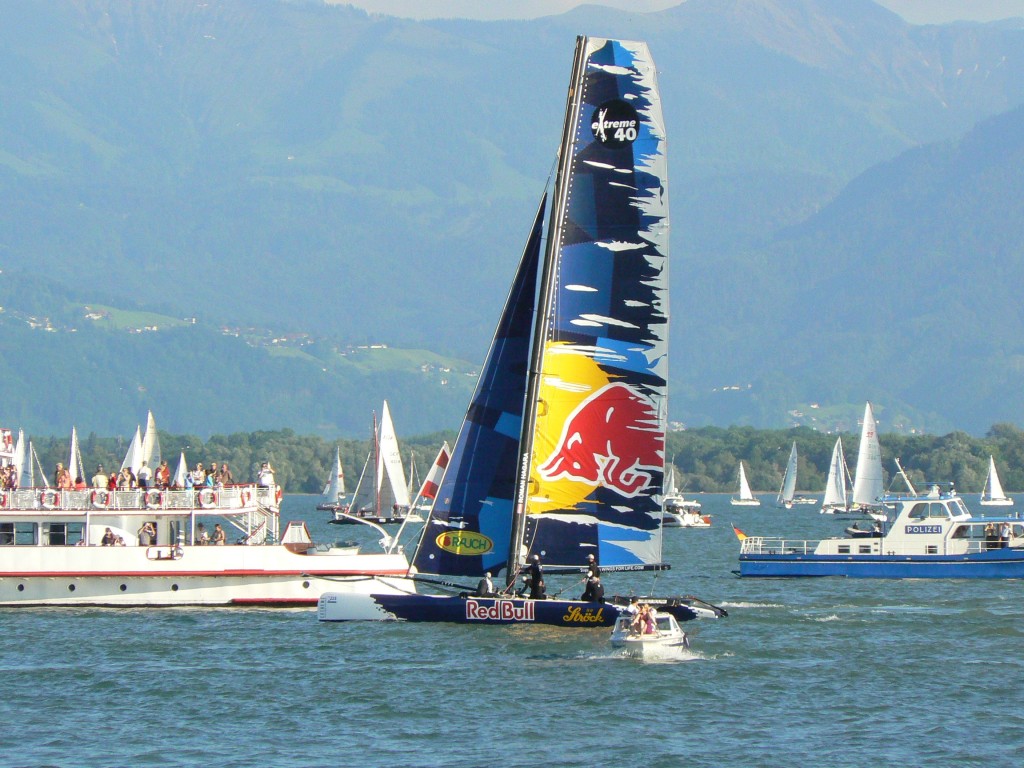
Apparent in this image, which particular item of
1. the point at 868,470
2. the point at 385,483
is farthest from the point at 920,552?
the point at 385,483

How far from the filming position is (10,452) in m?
64.2

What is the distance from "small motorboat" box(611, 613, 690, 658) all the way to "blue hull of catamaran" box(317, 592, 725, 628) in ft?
2.19

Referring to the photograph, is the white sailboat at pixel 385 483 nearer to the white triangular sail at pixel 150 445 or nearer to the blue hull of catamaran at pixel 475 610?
the white triangular sail at pixel 150 445

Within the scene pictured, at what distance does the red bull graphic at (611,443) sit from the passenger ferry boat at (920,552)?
84.1 ft

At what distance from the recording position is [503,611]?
47562 millimetres

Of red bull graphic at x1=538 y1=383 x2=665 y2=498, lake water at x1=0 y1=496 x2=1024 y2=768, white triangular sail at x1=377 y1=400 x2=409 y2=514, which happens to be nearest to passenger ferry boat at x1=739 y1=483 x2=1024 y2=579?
lake water at x1=0 y1=496 x2=1024 y2=768

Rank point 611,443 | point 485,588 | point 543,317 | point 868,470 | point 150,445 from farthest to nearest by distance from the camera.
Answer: point 150,445, point 868,470, point 485,588, point 611,443, point 543,317

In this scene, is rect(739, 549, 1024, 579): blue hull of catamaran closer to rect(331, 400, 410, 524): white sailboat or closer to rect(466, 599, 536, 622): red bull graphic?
rect(466, 599, 536, 622): red bull graphic

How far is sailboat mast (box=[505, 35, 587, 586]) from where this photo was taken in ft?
152

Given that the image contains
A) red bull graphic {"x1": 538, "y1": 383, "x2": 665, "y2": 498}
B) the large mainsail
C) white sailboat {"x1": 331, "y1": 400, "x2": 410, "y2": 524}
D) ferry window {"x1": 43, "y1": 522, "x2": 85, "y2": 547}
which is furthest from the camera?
white sailboat {"x1": 331, "y1": 400, "x2": 410, "y2": 524}

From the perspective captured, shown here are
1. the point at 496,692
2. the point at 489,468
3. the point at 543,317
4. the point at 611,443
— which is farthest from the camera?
the point at 489,468

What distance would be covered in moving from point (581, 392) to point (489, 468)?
125 inches

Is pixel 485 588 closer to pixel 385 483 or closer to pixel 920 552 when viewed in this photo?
pixel 920 552

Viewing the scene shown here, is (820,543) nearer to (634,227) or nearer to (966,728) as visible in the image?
(634,227)
